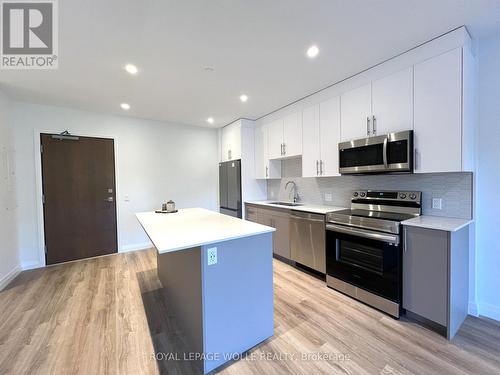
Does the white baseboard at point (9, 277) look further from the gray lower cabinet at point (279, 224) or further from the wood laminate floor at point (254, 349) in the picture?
the gray lower cabinet at point (279, 224)

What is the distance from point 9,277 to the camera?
120 inches

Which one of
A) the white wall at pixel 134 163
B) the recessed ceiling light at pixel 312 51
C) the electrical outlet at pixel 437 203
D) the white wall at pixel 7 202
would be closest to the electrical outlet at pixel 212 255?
the recessed ceiling light at pixel 312 51

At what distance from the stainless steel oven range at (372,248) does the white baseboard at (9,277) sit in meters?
4.20

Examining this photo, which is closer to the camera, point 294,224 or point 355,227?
point 355,227

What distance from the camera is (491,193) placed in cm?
203

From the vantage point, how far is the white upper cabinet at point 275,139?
3.86 meters

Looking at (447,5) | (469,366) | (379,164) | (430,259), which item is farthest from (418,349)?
(447,5)

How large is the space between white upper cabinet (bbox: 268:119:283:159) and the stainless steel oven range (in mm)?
1574

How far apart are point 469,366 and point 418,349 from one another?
0.29m

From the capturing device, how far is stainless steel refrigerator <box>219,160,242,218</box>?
4398 millimetres

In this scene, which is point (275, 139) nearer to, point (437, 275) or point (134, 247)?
point (437, 275)

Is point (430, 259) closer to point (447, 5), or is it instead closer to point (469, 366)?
point (469, 366)

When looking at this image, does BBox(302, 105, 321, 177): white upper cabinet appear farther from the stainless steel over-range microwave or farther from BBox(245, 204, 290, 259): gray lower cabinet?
BBox(245, 204, 290, 259): gray lower cabinet

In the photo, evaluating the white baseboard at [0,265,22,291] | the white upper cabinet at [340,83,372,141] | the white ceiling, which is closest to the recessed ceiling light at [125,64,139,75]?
the white ceiling
